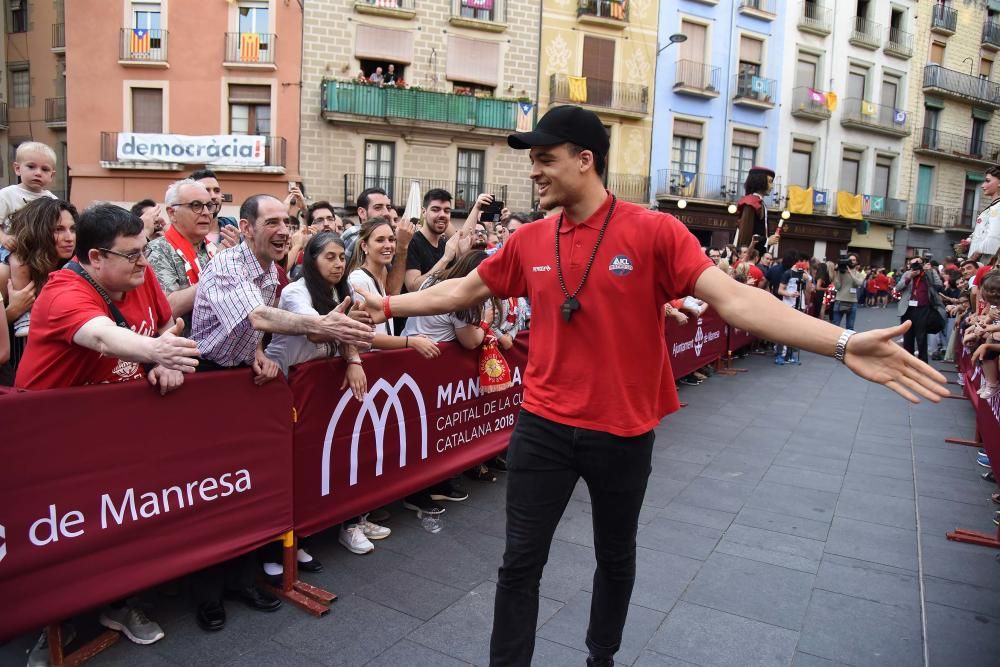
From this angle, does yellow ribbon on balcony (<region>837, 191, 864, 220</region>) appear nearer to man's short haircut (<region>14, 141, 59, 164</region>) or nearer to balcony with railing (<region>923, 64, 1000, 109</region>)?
balcony with railing (<region>923, 64, 1000, 109</region>)

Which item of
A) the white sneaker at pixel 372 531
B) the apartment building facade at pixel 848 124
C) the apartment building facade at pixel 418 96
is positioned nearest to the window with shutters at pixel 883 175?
the apartment building facade at pixel 848 124

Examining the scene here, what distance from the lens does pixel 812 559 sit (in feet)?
13.9

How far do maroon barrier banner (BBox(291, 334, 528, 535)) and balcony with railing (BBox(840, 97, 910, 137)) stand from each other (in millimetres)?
31687

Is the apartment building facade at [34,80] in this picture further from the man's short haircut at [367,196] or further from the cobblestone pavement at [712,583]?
the cobblestone pavement at [712,583]

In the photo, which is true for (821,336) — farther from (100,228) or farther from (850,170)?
(850,170)

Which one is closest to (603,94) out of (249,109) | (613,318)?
(249,109)

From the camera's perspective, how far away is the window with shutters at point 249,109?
2170 cm

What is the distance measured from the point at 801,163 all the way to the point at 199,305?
105ft

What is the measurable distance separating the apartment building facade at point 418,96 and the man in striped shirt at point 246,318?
19072 millimetres

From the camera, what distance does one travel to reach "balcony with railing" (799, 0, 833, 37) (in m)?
29.5

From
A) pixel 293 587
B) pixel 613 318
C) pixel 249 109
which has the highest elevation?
pixel 249 109

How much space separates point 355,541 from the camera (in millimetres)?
4141

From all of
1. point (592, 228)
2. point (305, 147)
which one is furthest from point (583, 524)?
point (305, 147)

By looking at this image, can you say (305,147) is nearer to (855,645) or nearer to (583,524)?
(583,524)
